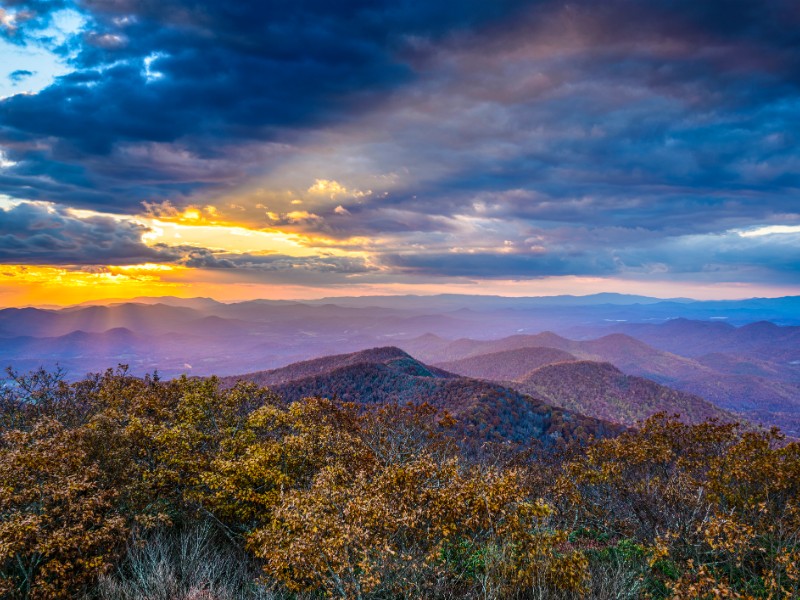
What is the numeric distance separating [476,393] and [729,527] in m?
86.8

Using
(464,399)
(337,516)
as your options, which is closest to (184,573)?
(337,516)

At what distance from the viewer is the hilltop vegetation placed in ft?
36.0

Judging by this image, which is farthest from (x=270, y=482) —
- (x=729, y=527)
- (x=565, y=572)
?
(x=729, y=527)

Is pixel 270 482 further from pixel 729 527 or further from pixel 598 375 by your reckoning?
pixel 598 375

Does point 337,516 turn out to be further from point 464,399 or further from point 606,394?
point 606,394

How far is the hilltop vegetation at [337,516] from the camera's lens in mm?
10969

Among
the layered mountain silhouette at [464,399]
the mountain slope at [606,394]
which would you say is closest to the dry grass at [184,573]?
the layered mountain silhouette at [464,399]

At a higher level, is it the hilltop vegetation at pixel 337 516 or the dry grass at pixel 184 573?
the hilltop vegetation at pixel 337 516

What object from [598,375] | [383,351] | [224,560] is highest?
[224,560]

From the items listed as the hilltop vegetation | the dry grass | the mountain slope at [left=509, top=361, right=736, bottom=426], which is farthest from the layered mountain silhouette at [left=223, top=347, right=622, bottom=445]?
the mountain slope at [left=509, top=361, right=736, bottom=426]

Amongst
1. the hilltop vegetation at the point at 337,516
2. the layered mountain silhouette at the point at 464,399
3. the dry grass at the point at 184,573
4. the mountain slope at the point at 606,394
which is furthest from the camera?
the mountain slope at the point at 606,394

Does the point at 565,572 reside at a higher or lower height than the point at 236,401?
lower

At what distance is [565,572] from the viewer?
1086 centimetres

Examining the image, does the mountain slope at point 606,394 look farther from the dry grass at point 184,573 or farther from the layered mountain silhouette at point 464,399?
the dry grass at point 184,573
